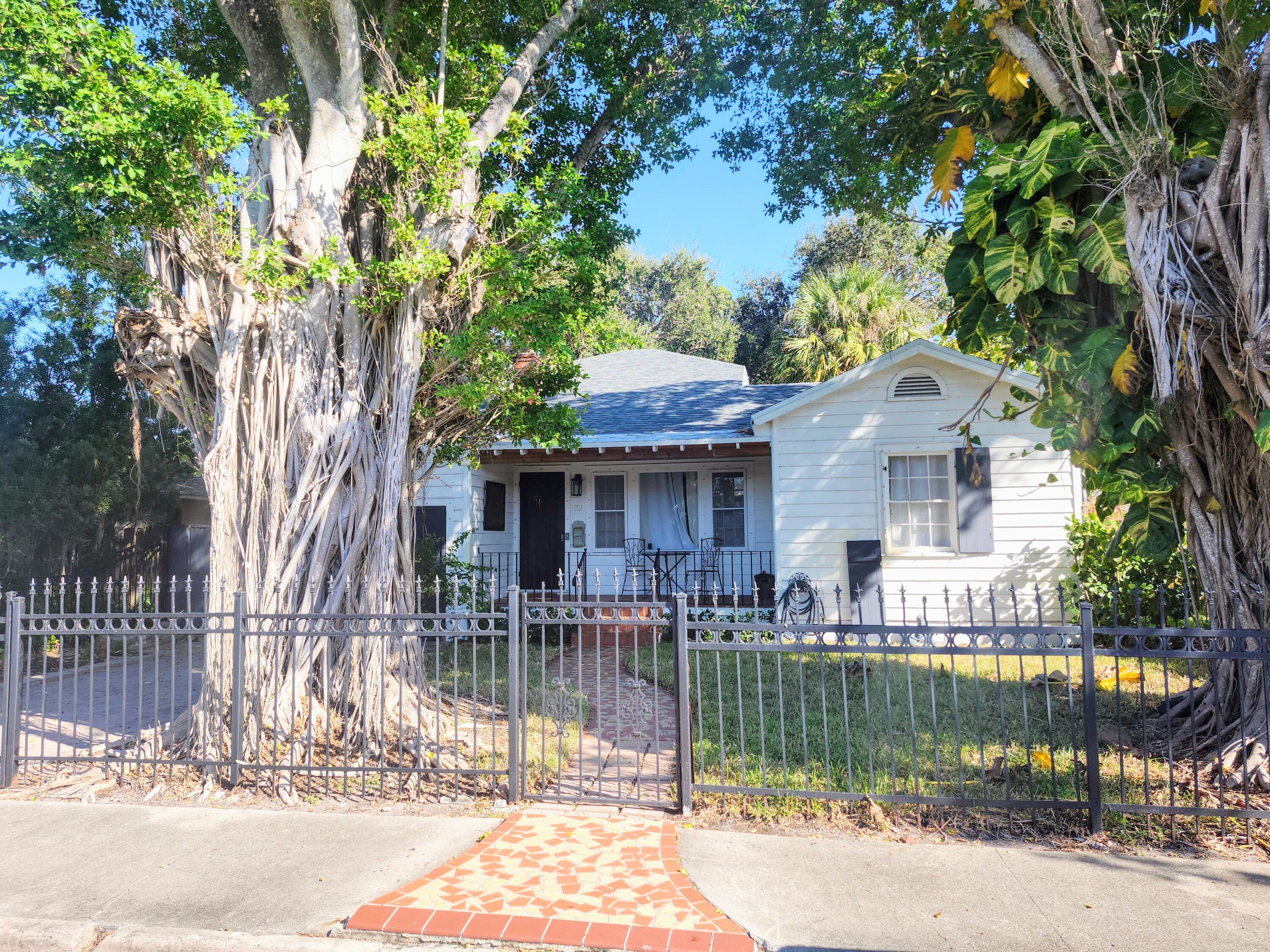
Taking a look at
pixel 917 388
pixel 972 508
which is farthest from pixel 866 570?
pixel 917 388

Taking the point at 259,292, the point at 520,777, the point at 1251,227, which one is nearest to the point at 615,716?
the point at 520,777

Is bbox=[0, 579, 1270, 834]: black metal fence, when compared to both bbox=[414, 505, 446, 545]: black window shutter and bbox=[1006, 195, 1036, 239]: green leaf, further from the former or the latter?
bbox=[414, 505, 446, 545]: black window shutter

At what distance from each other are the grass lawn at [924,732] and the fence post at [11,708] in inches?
200

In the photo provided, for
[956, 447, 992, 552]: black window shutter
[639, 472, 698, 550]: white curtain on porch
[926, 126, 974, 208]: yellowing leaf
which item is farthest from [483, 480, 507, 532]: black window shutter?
[926, 126, 974, 208]: yellowing leaf

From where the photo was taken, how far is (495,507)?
1434 centimetres

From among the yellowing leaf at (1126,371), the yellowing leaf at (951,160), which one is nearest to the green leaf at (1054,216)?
the yellowing leaf at (1126,371)

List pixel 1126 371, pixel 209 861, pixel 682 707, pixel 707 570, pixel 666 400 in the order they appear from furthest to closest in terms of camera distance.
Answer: pixel 666 400, pixel 707 570, pixel 1126 371, pixel 682 707, pixel 209 861

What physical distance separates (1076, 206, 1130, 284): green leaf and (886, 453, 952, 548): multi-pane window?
21.0 feet

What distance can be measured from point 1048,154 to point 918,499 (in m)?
6.88

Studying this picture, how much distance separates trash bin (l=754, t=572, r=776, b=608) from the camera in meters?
12.2

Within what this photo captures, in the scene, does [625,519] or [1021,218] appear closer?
[1021,218]

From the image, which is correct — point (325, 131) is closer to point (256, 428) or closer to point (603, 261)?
point (256, 428)

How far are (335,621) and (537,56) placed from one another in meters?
5.99

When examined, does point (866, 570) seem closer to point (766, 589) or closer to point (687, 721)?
point (766, 589)
